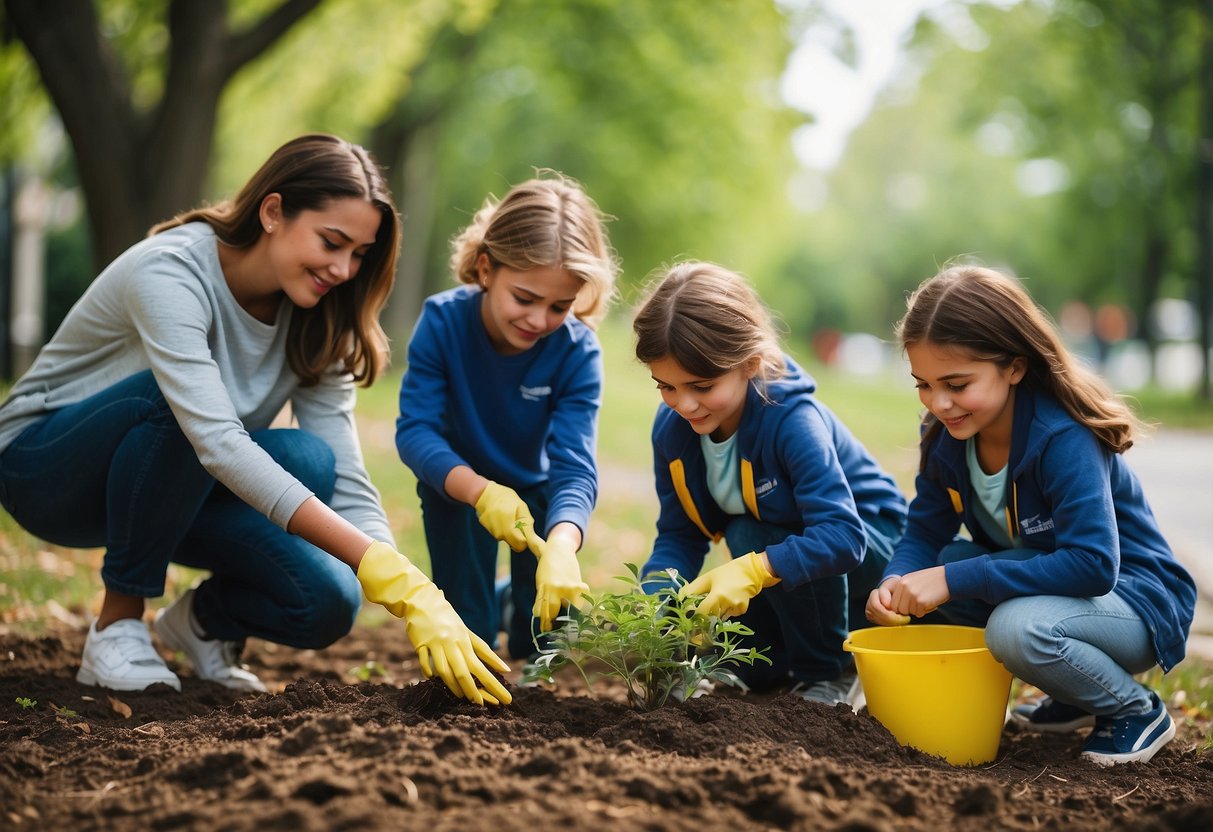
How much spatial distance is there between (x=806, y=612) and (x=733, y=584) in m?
0.35

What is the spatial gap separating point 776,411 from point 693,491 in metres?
0.35

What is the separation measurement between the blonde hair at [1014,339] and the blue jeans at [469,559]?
1.28 meters

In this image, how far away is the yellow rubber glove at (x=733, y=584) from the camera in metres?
2.67

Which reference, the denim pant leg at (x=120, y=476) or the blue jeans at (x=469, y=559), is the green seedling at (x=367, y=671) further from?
the denim pant leg at (x=120, y=476)

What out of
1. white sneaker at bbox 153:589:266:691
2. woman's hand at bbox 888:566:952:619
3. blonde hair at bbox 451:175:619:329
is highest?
blonde hair at bbox 451:175:619:329

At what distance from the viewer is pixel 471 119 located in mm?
18094

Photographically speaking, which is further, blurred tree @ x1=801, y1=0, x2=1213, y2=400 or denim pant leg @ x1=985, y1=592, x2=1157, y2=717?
blurred tree @ x1=801, y1=0, x2=1213, y2=400

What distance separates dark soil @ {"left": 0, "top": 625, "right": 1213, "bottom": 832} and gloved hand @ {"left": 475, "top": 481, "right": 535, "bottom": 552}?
40cm

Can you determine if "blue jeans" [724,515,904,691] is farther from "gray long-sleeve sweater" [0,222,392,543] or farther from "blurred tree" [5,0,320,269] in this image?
"blurred tree" [5,0,320,269]

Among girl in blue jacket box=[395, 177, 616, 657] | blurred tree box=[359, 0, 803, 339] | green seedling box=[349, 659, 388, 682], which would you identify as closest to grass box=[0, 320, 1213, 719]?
girl in blue jacket box=[395, 177, 616, 657]

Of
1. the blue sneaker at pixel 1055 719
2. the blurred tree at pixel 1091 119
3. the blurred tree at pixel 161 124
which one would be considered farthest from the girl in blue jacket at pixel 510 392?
the blurred tree at pixel 1091 119

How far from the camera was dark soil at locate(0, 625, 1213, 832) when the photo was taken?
1.81 m

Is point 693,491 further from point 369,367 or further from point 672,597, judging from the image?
point 369,367

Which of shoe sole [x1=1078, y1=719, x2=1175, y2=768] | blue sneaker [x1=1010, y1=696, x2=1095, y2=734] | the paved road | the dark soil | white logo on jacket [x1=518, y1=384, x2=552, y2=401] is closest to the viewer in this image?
the dark soil
